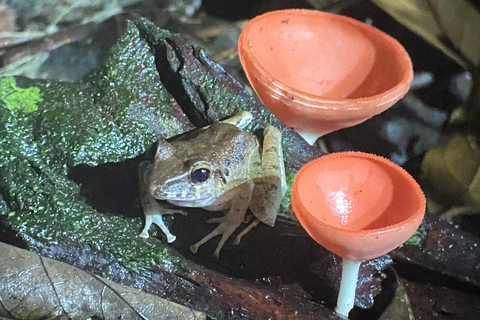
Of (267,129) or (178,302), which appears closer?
(178,302)

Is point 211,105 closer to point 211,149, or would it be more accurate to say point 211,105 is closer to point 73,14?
point 211,149

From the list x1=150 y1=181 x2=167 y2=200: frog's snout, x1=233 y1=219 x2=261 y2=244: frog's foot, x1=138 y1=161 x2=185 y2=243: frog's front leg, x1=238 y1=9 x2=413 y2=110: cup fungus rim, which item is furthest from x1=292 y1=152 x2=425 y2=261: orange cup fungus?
x1=138 y1=161 x2=185 y2=243: frog's front leg

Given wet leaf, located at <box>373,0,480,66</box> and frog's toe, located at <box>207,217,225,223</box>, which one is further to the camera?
wet leaf, located at <box>373,0,480,66</box>

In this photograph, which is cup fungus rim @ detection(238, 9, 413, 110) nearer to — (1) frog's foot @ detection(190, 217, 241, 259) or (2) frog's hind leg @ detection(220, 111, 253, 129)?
(2) frog's hind leg @ detection(220, 111, 253, 129)

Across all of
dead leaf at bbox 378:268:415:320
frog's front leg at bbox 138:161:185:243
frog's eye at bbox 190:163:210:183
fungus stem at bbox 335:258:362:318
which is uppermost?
frog's eye at bbox 190:163:210:183

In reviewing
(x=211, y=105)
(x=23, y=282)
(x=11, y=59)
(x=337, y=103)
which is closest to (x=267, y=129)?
(x=211, y=105)

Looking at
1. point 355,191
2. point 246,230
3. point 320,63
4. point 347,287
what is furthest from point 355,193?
point 320,63

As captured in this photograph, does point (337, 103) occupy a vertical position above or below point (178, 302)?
above
